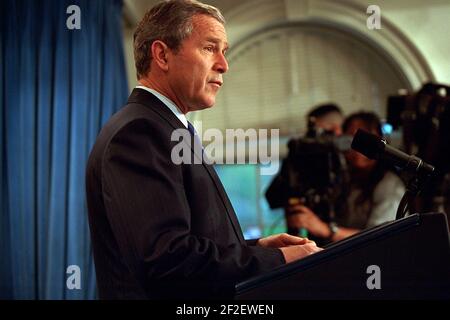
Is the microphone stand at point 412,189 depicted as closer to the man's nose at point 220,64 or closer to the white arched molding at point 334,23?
the man's nose at point 220,64

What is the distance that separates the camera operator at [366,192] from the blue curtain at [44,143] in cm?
101

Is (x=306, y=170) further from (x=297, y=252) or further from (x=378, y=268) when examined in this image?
(x=378, y=268)

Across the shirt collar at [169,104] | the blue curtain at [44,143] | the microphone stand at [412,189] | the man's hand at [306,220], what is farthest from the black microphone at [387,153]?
the blue curtain at [44,143]

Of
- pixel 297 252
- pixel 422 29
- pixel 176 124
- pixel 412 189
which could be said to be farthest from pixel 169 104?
pixel 422 29

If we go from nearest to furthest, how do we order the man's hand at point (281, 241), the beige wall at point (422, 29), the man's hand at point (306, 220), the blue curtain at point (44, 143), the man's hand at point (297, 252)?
the man's hand at point (297, 252) → the man's hand at point (281, 241) → the man's hand at point (306, 220) → the blue curtain at point (44, 143) → the beige wall at point (422, 29)

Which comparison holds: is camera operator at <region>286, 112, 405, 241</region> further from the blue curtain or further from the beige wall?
the beige wall

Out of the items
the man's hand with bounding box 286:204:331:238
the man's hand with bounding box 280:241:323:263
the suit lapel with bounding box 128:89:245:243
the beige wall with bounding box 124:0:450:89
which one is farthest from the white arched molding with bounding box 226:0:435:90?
the man's hand with bounding box 280:241:323:263

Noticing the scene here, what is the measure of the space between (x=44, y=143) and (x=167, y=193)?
192 centimetres

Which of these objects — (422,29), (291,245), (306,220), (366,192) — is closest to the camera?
(291,245)

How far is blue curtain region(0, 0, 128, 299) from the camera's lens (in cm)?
256

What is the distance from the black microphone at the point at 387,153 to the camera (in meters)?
1.13

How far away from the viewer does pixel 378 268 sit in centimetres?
85

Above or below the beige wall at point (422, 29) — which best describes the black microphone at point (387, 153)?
below
